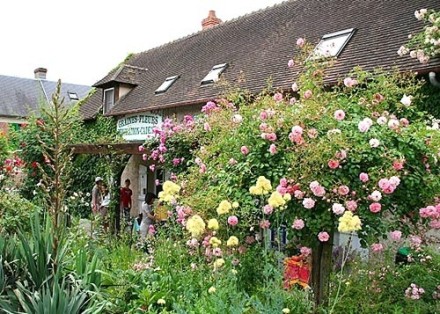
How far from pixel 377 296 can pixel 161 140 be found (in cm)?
478

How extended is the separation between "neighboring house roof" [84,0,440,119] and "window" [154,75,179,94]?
9.3 inches

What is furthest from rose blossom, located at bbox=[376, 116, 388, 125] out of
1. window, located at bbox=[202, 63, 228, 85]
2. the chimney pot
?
the chimney pot

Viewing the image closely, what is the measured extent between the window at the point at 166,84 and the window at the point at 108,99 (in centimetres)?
294

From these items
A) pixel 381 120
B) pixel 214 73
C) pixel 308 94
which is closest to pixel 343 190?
pixel 381 120

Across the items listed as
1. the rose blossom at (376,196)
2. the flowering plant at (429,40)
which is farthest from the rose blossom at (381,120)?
the flowering plant at (429,40)

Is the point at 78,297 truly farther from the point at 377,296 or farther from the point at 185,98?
the point at 185,98

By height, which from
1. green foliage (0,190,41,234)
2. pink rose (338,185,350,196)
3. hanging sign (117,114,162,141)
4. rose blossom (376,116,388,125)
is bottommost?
green foliage (0,190,41,234)

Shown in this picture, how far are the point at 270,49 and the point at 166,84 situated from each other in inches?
166

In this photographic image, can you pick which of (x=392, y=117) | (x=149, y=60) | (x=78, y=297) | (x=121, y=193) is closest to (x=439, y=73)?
(x=392, y=117)

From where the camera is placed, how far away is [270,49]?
1306 cm

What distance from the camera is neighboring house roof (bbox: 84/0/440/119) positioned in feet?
31.8

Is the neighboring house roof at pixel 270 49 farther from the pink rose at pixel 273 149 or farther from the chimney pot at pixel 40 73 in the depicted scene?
the chimney pot at pixel 40 73

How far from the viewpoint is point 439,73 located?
779 centimetres

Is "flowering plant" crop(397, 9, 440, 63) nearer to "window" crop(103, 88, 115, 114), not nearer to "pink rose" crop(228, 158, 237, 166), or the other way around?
"pink rose" crop(228, 158, 237, 166)
